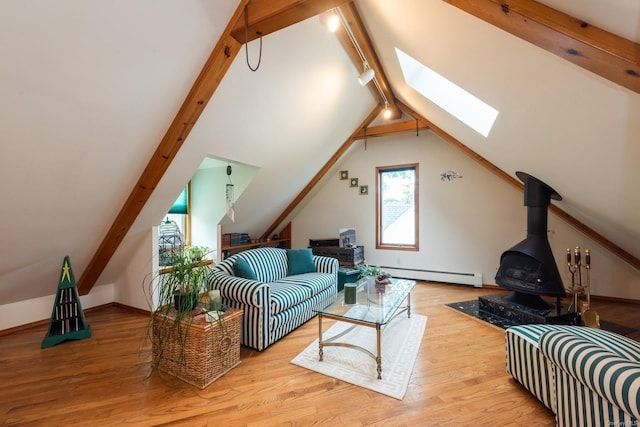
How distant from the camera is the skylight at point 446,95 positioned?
2.92 metres

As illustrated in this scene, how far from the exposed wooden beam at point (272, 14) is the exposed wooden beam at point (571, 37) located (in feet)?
2.95

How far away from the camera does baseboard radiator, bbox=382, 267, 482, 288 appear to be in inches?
170

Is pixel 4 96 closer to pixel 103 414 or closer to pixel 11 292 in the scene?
pixel 103 414

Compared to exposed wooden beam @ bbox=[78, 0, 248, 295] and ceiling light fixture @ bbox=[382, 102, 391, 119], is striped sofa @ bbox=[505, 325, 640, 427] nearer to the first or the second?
exposed wooden beam @ bbox=[78, 0, 248, 295]

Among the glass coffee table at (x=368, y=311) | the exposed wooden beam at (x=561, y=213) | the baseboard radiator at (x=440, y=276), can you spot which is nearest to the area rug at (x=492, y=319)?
the baseboard radiator at (x=440, y=276)

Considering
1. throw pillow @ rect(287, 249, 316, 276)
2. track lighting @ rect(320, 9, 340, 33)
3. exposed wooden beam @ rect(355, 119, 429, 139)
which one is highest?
track lighting @ rect(320, 9, 340, 33)

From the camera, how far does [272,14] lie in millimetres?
1770

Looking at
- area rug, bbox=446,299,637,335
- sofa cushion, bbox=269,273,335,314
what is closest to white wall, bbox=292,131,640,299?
area rug, bbox=446,299,637,335

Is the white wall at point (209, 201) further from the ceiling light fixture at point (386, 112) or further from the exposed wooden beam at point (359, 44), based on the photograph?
the ceiling light fixture at point (386, 112)

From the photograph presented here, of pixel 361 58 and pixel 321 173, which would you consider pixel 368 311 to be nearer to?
pixel 361 58

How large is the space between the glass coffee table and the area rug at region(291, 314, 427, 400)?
0.07m

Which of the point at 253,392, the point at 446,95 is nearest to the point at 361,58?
the point at 446,95

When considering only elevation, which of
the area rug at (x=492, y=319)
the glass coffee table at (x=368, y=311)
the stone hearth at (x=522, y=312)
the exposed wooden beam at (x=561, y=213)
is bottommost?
the area rug at (x=492, y=319)

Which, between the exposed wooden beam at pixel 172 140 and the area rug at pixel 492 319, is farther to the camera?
the area rug at pixel 492 319
